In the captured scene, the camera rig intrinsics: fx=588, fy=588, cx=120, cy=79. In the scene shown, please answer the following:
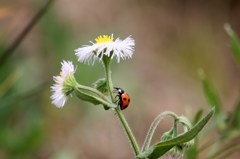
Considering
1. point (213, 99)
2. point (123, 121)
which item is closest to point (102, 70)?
point (213, 99)

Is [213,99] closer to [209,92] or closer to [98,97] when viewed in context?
[209,92]

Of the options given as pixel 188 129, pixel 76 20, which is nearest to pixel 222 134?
pixel 188 129

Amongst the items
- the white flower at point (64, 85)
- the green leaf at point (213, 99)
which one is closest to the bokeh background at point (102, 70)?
the green leaf at point (213, 99)

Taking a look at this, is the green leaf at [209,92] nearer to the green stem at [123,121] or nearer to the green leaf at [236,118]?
the green leaf at [236,118]

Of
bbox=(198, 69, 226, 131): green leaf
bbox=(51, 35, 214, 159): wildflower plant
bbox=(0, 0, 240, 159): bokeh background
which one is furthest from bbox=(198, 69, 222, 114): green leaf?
bbox=(51, 35, 214, 159): wildflower plant

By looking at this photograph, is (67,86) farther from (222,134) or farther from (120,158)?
(120,158)

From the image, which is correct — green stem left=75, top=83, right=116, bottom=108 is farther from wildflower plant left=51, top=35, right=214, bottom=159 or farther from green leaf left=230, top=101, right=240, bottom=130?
green leaf left=230, top=101, right=240, bottom=130

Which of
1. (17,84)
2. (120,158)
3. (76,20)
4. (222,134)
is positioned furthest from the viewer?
(76,20)
